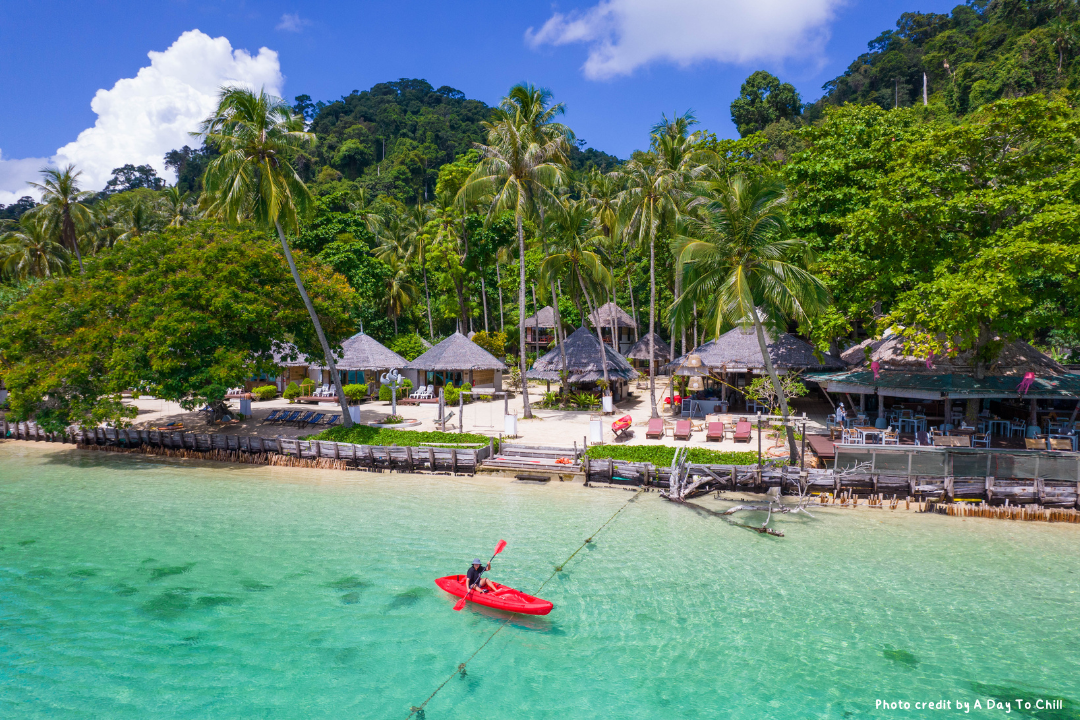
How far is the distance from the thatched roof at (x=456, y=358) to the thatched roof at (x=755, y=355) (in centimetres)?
1043

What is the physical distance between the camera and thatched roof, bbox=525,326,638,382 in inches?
1195

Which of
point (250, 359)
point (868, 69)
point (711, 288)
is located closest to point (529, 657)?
point (711, 288)

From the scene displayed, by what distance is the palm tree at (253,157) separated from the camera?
71.7 ft

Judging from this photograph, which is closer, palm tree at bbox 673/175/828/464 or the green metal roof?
palm tree at bbox 673/175/828/464

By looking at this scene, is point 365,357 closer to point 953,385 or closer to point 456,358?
point 456,358

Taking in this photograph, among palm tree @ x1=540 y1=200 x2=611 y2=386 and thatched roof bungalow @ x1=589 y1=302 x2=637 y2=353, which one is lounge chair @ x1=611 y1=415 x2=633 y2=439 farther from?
thatched roof bungalow @ x1=589 y1=302 x2=637 y2=353

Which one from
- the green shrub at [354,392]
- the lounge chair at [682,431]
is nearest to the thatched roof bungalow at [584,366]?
the lounge chair at [682,431]

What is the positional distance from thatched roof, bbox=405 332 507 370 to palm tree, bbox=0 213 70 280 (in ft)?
97.2

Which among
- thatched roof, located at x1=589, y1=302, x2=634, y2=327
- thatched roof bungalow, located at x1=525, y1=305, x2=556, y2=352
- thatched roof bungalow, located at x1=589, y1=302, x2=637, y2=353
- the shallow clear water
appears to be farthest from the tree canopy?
thatched roof, located at x1=589, y1=302, x2=634, y2=327

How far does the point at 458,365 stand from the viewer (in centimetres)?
3234

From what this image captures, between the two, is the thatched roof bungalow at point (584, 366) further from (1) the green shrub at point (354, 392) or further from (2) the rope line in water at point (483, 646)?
(2) the rope line in water at point (483, 646)

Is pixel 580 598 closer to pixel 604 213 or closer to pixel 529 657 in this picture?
Result: pixel 529 657

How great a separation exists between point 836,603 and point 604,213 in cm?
2509

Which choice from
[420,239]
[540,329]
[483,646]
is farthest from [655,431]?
[540,329]
